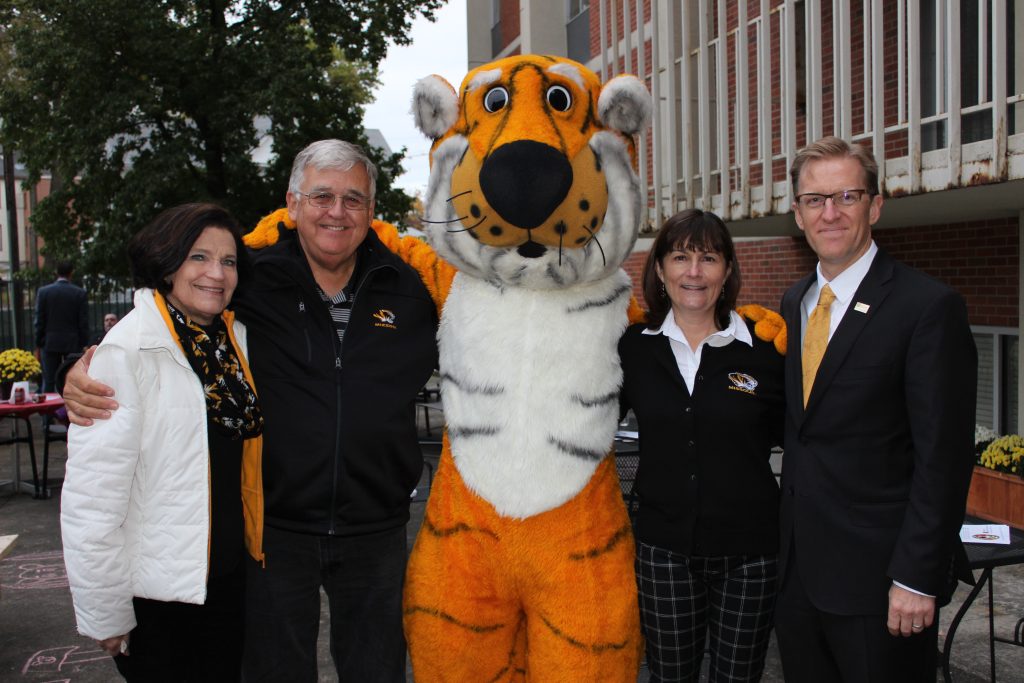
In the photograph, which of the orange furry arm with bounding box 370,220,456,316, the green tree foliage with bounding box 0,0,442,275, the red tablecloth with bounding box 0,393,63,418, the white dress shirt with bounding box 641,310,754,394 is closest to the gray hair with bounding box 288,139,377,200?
the orange furry arm with bounding box 370,220,456,316

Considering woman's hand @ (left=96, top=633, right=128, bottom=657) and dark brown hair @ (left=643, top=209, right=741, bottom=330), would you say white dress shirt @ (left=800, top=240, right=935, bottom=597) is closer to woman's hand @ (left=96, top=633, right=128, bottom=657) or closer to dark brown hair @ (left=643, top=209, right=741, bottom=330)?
dark brown hair @ (left=643, top=209, right=741, bottom=330)

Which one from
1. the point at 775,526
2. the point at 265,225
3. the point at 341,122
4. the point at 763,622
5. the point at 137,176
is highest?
the point at 341,122

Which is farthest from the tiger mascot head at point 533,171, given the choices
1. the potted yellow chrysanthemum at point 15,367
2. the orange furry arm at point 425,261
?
the potted yellow chrysanthemum at point 15,367

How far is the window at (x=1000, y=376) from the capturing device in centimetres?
645

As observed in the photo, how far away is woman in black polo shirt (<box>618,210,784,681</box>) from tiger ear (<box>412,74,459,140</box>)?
2.59 ft

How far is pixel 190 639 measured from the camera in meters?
2.35

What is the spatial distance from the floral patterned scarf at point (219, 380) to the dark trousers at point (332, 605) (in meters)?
0.42

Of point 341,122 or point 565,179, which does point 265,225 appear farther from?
point 341,122

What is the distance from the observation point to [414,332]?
8.86 feet

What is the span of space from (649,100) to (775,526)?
54.0 inches

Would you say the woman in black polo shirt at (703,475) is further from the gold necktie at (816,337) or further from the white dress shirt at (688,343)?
the gold necktie at (816,337)

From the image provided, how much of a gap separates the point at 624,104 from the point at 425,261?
0.85m

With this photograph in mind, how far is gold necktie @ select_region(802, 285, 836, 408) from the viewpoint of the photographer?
2285 millimetres

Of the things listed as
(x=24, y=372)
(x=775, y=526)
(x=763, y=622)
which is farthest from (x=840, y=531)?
(x=24, y=372)
